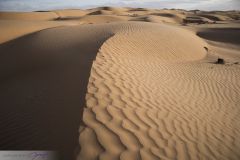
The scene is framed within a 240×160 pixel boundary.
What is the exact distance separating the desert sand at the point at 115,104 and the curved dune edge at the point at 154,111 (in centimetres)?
2

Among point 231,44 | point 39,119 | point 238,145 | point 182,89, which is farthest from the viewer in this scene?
point 231,44

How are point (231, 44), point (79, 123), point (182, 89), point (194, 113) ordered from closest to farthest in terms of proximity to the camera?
point (79, 123)
point (194, 113)
point (182, 89)
point (231, 44)

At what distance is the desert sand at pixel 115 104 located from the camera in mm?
4000

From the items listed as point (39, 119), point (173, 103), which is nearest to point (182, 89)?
point (173, 103)

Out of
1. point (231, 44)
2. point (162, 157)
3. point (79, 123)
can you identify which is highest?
point (79, 123)

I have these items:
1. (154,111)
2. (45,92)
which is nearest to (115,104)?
(154,111)

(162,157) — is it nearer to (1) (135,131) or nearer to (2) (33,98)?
(1) (135,131)

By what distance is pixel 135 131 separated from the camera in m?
4.20

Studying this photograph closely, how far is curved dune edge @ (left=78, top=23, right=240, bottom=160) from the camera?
3.90 metres

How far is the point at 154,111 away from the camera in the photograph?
4988 millimetres

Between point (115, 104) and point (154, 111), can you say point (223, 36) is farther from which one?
point (115, 104)

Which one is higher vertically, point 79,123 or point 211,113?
point 79,123

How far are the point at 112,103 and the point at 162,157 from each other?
155 centimetres

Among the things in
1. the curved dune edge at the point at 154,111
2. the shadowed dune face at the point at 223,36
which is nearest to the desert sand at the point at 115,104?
the curved dune edge at the point at 154,111
